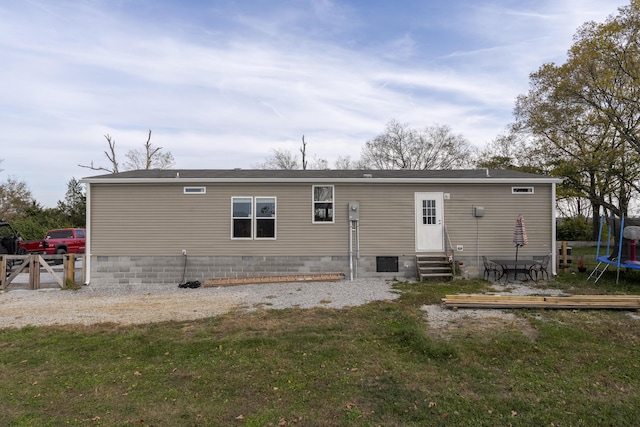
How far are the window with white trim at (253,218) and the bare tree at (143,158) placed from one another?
23.1m

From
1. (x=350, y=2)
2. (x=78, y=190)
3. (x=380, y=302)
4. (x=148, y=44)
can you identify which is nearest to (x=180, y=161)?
(x=78, y=190)

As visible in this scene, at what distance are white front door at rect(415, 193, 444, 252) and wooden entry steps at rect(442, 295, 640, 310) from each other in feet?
11.5

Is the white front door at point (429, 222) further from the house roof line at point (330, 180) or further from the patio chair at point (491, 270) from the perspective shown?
the patio chair at point (491, 270)

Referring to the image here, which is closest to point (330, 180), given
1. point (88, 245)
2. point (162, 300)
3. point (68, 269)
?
point (162, 300)

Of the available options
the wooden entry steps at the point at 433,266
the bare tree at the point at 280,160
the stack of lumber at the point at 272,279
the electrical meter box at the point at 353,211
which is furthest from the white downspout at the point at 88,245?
the bare tree at the point at 280,160

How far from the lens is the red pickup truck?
15086 millimetres

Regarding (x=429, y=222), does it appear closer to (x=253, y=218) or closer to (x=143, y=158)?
(x=253, y=218)

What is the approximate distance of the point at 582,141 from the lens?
18.9 meters

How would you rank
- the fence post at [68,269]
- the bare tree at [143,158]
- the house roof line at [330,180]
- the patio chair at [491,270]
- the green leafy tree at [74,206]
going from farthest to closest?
1. the bare tree at [143,158]
2. the green leafy tree at [74,206]
3. the house roof line at [330,180]
4. the patio chair at [491,270]
5. the fence post at [68,269]

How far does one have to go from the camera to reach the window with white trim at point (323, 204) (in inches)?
400

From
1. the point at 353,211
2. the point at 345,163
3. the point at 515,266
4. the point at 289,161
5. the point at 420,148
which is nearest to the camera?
the point at 515,266

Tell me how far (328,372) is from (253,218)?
6.83 m

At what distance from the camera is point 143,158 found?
102 ft

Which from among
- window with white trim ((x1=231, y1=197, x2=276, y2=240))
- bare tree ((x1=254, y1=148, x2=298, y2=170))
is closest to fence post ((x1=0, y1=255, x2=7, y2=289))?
window with white trim ((x1=231, y1=197, x2=276, y2=240))
